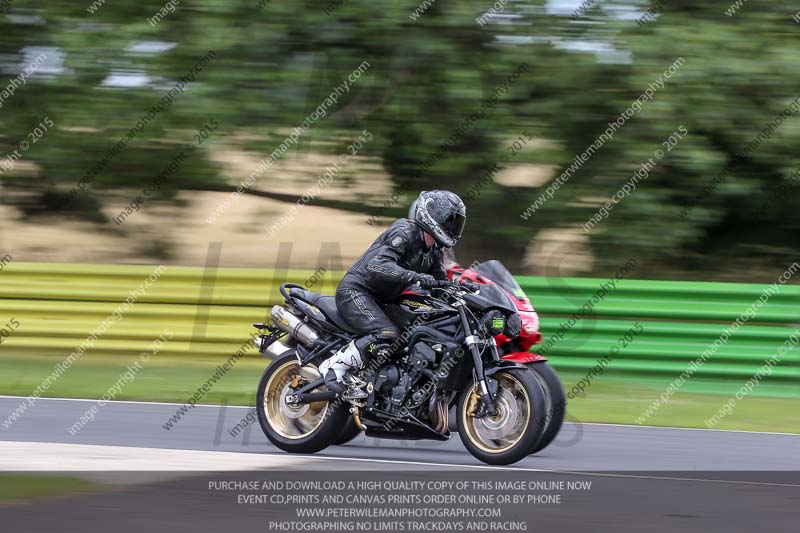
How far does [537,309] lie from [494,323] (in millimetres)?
4652

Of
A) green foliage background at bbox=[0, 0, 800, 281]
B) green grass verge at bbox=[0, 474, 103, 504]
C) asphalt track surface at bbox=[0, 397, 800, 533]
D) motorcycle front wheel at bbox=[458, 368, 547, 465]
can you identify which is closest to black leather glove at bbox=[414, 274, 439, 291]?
motorcycle front wheel at bbox=[458, 368, 547, 465]

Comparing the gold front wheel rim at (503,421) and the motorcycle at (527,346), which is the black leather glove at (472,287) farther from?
the gold front wheel rim at (503,421)

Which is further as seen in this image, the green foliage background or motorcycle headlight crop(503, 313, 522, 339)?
the green foliage background

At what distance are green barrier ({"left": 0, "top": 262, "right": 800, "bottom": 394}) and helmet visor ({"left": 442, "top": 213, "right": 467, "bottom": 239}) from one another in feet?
14.0

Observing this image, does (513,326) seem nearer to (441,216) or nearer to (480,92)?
(441,216)

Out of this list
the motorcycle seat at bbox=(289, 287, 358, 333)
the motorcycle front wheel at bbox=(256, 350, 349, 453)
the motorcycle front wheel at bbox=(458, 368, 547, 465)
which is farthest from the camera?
the motorcycle seat at bbox=(289, 287, 358, 333)

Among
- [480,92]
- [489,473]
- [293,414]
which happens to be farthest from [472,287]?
[480,92]

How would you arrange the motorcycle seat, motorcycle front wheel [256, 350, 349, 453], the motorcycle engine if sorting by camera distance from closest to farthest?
the motorcycle engine, motorcycle front wheel [256, 350, 349, 453], the motorcycle seat

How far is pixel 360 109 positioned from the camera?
15.2 meters

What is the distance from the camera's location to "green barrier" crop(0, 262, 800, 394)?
11633mm

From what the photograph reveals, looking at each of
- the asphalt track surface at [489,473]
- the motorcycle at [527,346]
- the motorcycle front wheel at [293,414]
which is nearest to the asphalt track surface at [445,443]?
the asphalt track surface at [489,473]

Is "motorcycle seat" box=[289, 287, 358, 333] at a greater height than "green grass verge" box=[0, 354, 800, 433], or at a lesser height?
greater

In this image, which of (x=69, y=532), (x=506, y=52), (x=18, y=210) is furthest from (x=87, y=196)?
(x=69, y=532)

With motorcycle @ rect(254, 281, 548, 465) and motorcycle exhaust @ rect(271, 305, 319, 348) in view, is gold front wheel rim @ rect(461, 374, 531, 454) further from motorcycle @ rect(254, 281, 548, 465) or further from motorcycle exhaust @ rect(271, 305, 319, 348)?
motorcycle exhaust @ rect(271, 305, 319, 348)
